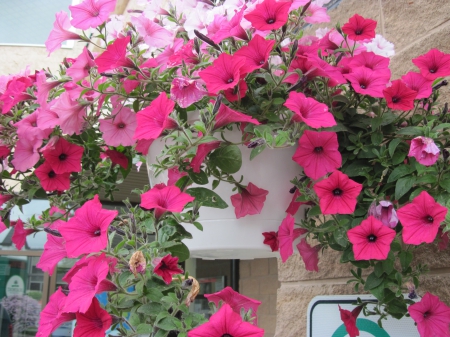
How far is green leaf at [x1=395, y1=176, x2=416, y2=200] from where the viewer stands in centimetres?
62

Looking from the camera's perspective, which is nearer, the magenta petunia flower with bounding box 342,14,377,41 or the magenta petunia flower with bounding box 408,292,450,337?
the magenta petunia flower with bounding box 408,292,450,337

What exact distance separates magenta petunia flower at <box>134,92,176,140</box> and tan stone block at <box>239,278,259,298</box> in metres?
2.23

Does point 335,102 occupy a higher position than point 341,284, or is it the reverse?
point 335,102

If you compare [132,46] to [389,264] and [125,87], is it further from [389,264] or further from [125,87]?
[389,264]

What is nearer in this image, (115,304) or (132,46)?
(115,304)

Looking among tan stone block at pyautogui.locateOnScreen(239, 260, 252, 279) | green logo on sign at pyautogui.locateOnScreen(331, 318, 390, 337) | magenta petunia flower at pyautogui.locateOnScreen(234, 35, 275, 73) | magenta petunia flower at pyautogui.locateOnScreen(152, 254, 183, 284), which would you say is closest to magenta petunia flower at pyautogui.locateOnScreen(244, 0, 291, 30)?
magenta petunia flower at pyautogui.locateOnScreen(234, 35, 275, 73)

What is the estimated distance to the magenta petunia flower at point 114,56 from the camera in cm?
66

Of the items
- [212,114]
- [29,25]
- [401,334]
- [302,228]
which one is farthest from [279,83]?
[29,25]

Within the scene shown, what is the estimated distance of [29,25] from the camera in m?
4.61

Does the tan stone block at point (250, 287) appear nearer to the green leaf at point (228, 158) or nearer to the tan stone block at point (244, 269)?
the tan stone block at point (244, 269)

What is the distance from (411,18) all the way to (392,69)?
122 millimetres

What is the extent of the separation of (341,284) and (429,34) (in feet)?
1.97

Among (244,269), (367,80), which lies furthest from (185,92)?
(244,269)

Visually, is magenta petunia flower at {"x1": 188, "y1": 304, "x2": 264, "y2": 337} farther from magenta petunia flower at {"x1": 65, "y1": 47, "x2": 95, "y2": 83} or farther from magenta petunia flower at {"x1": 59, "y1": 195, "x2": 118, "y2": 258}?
magenta petunia flower at {"x1": 65, "y1": 47, "x2": 95, "y2": 83}
